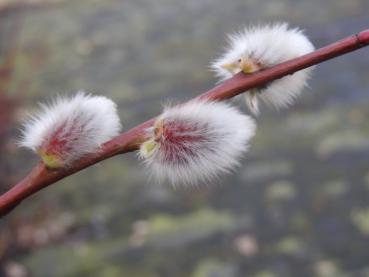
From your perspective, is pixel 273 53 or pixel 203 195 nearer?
pixel 273 53

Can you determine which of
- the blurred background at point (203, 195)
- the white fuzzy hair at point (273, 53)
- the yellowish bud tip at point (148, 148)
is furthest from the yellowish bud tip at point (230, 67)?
the blurred background at point (203, 195)

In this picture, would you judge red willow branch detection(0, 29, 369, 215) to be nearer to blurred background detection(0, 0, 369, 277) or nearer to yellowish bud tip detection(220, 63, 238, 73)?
yellowish bud tip detection(220, 63, 238, 73)

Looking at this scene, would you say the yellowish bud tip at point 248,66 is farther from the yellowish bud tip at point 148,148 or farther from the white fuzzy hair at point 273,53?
the yellowish bud tip at point 148,148

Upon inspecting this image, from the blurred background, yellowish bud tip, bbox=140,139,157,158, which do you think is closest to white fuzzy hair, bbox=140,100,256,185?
yellowish bud tip, bbox=140,139,157,158

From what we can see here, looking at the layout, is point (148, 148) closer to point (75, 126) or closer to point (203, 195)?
point (75, 126)

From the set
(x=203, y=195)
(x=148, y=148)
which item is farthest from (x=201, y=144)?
(x=203, y=195)

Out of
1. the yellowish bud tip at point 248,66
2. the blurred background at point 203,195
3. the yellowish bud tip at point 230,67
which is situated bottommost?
the yellowish bud tip at point 248,66
